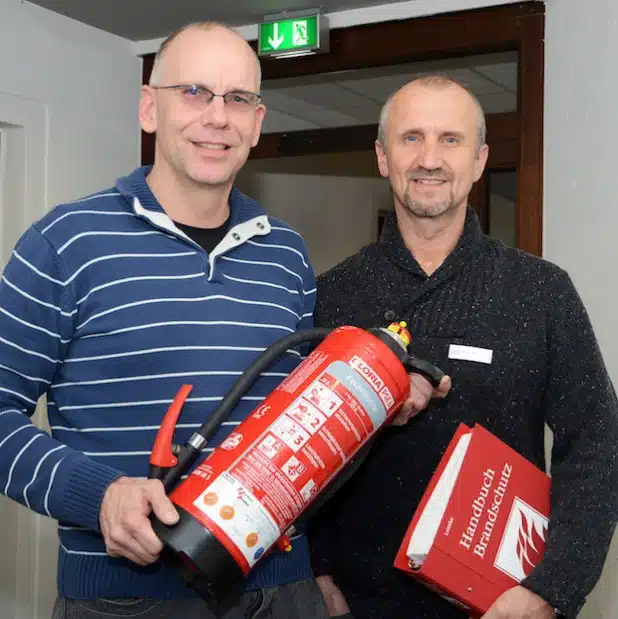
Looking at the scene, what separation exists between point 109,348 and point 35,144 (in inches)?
80.4

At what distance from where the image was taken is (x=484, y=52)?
300 centimetres

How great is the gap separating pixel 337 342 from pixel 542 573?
0.49 metres

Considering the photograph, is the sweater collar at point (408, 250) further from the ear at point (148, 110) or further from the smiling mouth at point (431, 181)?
the ear at point (148, 110)

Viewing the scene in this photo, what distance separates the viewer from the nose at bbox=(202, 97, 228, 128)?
128 centimetres

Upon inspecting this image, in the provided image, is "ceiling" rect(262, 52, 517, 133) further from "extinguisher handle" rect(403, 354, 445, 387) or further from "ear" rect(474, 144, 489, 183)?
"extinguisher handle" rect(403, 354, 445, 387)

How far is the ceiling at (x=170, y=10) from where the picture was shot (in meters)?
2.98

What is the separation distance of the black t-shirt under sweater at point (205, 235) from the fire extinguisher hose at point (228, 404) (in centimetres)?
22

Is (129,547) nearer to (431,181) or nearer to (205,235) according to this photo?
(205,235)

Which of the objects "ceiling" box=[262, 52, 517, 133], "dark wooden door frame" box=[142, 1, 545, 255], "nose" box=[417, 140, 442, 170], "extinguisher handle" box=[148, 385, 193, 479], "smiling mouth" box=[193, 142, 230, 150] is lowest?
"extinguisher handle" box=[148, 385, 193, 479]

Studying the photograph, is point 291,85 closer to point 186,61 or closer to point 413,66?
point 413,66

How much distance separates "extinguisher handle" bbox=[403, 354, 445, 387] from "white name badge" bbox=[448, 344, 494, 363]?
18 centimetres

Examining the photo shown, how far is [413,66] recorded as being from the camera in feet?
12.2

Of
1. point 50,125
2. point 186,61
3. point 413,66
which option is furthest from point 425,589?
point 413,66

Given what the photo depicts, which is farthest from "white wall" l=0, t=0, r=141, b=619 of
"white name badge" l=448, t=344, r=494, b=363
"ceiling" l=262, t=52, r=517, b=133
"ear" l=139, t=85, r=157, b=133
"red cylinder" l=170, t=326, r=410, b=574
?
"red cylinder" l=170, t=326, r=410, b=574
